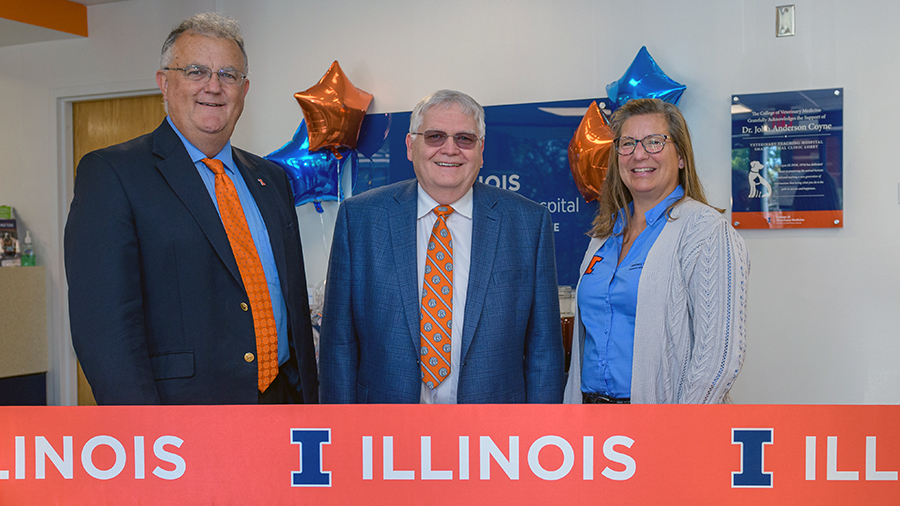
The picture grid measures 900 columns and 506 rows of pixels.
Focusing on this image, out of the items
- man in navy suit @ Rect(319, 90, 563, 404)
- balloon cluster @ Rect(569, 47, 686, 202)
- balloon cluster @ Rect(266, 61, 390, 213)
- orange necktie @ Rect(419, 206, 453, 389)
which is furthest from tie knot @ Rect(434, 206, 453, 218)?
balloon cluster @ Rect(266, 61, 390, 213)

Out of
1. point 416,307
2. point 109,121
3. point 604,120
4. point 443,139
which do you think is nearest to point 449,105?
point 443,139

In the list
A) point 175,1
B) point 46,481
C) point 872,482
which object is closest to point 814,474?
point 872,482

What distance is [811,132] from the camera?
3018 millimetres

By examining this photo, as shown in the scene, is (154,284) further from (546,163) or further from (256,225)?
(546,163)

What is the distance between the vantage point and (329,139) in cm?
337

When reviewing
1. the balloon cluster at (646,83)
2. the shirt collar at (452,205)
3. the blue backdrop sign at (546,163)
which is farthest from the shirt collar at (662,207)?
the blue backdrop sign at (546,163)

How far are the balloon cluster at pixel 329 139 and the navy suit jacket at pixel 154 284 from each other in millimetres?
1757

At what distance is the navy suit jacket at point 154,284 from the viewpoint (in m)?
1.41

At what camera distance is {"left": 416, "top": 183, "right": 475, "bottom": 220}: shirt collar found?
1.79m

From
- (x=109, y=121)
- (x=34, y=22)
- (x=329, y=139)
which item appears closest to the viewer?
(x=329, y=139)

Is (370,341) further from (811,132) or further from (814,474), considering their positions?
(811,132)

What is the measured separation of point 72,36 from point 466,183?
3.67 metres

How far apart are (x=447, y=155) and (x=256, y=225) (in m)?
0.52

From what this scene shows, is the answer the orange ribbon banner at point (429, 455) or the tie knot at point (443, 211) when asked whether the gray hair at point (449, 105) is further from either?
the orange ribbon banner at point (429, 455)
